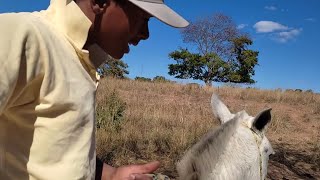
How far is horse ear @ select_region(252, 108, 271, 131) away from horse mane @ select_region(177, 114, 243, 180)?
0.35m

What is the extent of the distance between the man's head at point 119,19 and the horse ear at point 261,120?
4.66 feet

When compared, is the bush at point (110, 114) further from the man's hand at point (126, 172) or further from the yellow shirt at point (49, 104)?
the yellow shirt at point (49, 104)

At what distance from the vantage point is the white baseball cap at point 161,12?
1150 mm

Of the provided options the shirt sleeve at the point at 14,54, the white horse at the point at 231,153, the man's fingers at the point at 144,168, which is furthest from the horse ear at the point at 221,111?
the shirt sleeve at the point at 14,54

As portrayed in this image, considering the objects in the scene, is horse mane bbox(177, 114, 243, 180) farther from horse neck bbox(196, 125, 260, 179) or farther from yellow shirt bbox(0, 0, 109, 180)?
yellow shirt bbox(0, 0, 109, 180)

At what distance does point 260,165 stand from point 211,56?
34732 millimetres

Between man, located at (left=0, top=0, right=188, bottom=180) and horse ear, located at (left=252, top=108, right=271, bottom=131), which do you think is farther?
horse ear, located at (left=252, top=108, right=271, bottom=131)

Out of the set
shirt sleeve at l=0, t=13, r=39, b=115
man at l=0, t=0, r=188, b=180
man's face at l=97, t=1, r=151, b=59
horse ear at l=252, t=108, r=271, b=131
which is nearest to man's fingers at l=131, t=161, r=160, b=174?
man at l=0, t=0, r=188, b=180

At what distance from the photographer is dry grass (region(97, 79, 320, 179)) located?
6039 millimetres

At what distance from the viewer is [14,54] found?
90 cm

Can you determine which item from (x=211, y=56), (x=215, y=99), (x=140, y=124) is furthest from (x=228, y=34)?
(x=215, y=99)

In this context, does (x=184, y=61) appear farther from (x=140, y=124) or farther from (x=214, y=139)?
(x=214, y=139)

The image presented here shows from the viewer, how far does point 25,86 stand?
969 millimetres

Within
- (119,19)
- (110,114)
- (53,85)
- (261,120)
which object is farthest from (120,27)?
(110,114)
